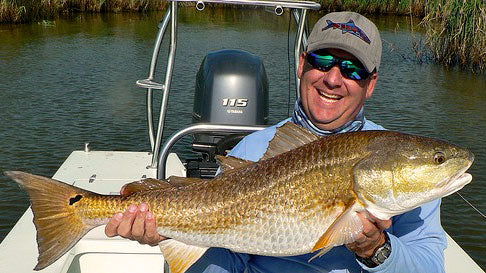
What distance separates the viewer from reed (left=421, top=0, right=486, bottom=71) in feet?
52.4

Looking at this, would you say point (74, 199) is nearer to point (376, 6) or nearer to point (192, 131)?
point (192, 131)

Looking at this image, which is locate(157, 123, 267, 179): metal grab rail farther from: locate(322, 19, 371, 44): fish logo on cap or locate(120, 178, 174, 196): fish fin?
locate(322, 19, 371, 44): fish logo on cap

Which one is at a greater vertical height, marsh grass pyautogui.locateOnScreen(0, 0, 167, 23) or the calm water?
marsh grass pyautogui.locateOnScreen(0, 0, 167, 23)

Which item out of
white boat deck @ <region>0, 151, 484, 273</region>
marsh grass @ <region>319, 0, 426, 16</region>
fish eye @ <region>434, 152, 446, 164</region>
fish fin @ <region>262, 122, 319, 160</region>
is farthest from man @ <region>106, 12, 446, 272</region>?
marsh grass @ <region>319, 0, 426, 16</region>

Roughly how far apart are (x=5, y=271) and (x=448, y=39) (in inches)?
638

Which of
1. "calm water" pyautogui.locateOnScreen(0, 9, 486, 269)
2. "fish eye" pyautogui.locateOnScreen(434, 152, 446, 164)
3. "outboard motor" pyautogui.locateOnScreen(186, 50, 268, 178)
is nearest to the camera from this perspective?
"fish eye" pyautogui.locateOnScreen(434, 152, 446, 164)

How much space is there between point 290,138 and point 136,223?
794 mm

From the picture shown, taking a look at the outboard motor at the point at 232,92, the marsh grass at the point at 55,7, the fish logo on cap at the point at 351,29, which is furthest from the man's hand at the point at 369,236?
the marsh grass at the point at 55,7

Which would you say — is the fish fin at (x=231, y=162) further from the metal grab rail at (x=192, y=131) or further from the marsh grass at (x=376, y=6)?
the marsh grass at (x=376, y=6)

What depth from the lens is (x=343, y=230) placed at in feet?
7.68

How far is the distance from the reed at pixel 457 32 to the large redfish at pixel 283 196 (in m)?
14.3

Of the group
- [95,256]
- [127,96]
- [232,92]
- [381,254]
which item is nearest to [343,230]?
[381,254]

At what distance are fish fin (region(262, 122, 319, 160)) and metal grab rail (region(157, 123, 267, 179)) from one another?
5.35 feet

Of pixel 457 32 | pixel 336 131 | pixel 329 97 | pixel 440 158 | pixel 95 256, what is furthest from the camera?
pixel 457 32
